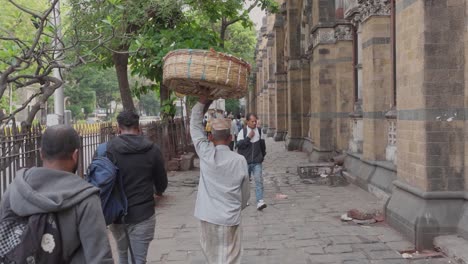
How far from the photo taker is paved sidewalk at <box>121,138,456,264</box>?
19.6 feet

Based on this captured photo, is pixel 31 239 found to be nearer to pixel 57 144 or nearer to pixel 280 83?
pixel 57 144

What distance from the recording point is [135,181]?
404 centimetres

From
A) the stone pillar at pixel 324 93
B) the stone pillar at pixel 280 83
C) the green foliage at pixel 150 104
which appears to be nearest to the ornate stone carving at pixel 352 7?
the stone pillar at pixel 324 93

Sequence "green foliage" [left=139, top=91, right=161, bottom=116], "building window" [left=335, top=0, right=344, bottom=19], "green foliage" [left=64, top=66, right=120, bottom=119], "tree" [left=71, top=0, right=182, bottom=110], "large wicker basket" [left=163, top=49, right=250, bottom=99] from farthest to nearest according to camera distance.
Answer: "green foliage" [left=139, top=91, right=161, bottom=116] → "green foliage" [left=64, top=66, right=120, bottom=119] → "building window" [left=335, top=0, right=344, bottom=19] → "tree" [left=71, top=0, right=182, bottom=110] → "large wicker basket" [left=163, top=49, right=250, bottom=99]

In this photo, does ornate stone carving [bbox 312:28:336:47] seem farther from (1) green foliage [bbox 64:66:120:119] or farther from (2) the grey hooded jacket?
(1) green foliage [bbox 64:66:120:119]

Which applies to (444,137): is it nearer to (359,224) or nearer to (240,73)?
(359,224)

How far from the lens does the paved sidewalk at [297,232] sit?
19.6 feet

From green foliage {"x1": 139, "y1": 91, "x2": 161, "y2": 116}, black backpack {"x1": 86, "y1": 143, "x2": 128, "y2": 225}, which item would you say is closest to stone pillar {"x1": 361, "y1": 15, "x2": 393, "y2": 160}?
black backpack {"x1": 86, "y1": 143, "x2": 128, "y2": 225}

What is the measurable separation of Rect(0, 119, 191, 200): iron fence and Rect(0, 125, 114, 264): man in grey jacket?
3.03m

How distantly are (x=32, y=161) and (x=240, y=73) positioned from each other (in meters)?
3.17

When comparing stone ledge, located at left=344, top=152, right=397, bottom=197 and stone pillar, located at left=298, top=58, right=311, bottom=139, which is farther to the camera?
stone pillar, located at left=298, top=58, right=311, bottom=139

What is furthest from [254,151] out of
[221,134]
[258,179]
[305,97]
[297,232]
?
[305,97]

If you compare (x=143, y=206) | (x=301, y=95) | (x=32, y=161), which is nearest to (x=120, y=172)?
(x=143, y=206)

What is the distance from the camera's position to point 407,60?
680 cm
